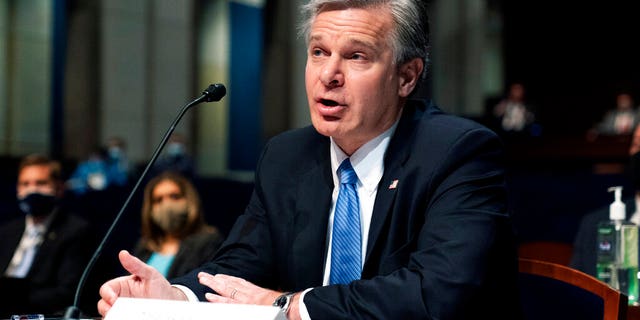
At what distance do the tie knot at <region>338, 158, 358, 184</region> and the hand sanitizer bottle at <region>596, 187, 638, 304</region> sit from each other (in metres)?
1.10

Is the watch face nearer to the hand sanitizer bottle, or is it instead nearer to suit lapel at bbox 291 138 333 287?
suit lapel at bbox 291 138 333 287

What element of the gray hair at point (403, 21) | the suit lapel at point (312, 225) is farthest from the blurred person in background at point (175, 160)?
the gray hair at point (403, 21)

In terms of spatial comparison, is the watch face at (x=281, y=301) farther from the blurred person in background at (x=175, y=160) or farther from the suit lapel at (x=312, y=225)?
the blurred person in background at (x=175, y=160)

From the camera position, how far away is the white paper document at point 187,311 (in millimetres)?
1414

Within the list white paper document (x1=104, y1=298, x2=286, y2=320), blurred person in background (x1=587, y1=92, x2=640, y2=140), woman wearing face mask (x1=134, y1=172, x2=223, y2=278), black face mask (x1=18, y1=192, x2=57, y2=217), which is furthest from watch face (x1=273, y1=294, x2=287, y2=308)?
blurred person in background (x1=587, y1=92, x2=640, y2=140)

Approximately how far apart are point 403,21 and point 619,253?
1368 millimetres

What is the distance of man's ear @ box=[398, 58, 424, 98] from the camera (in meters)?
2.08

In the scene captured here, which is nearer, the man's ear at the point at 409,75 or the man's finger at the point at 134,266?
the man's finger at the point at 134,266

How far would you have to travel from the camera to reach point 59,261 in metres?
4.80

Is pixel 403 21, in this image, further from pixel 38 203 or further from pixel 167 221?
pixel 38 203

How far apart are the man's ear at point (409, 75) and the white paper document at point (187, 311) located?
824 millimetres

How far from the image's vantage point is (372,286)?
5.70 feet

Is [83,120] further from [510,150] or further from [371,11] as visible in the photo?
[371,11]

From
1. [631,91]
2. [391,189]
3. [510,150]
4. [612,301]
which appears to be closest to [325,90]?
[391,189]
